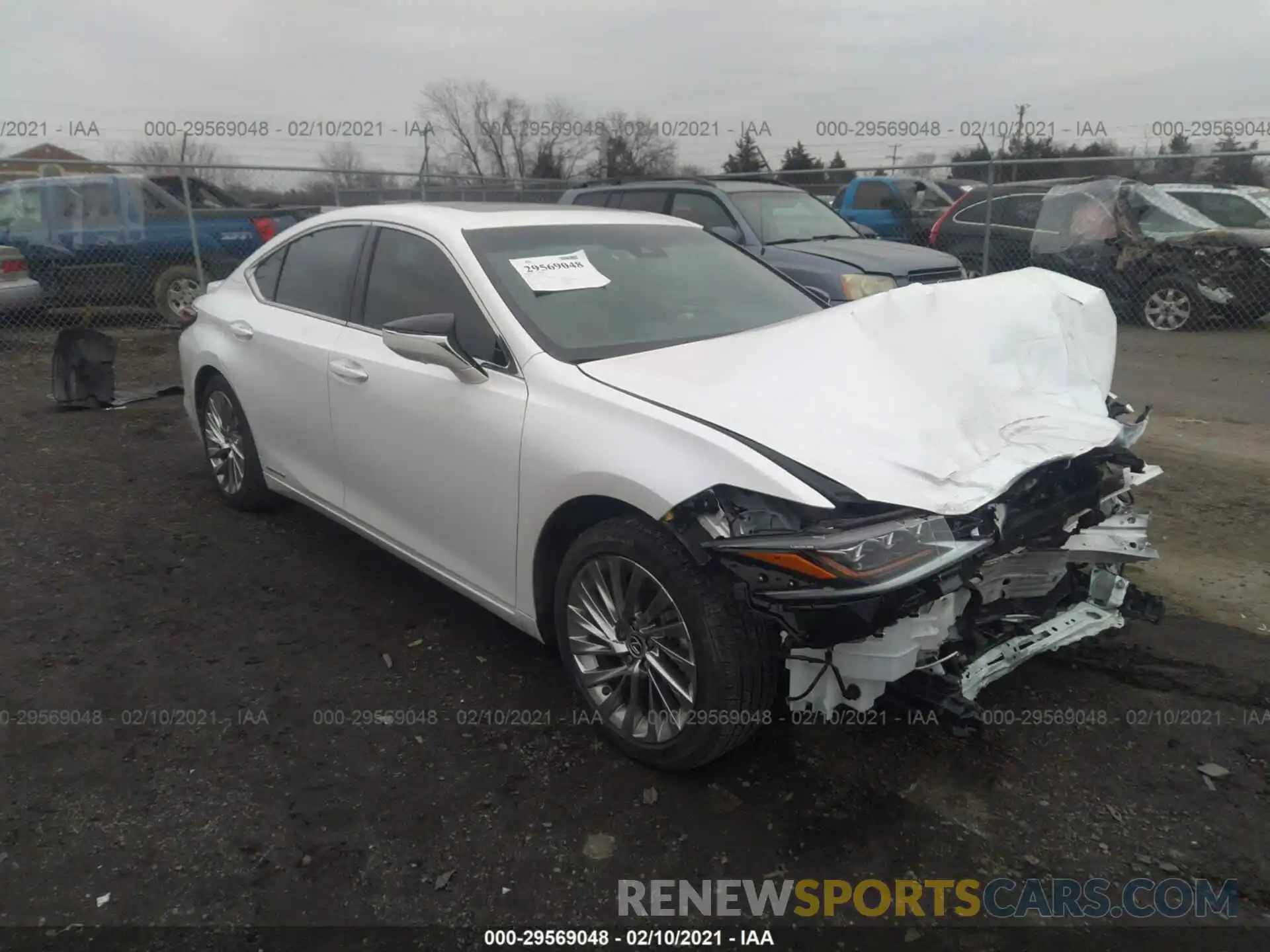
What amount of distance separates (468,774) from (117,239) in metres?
10.6

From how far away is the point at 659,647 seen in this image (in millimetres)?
2680

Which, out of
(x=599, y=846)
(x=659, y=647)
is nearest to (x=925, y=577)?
(x=659, y=647)

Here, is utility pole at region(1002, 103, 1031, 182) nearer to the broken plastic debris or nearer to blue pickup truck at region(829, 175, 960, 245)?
blue pickup truck at region(829, 175, 960, 245)

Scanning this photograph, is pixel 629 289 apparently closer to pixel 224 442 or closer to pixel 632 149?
pixel 224 442

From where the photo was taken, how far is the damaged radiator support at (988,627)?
→ 2398mm

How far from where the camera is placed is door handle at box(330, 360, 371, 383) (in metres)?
3.64

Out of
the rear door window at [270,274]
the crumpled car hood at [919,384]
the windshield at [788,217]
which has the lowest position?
the crumpled car hood at [919,384]

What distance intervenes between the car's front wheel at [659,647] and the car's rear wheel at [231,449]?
2.58m

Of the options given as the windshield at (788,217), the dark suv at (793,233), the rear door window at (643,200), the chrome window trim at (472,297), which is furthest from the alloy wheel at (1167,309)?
the chrome window trim at (472,297)

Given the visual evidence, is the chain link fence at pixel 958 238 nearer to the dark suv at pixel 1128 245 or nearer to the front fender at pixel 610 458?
the dark suv at pixel 1128 245

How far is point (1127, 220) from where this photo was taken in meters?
10.8

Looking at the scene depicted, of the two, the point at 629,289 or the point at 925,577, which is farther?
the point at 629,289

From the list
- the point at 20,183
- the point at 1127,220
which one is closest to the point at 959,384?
the point at 1127,220

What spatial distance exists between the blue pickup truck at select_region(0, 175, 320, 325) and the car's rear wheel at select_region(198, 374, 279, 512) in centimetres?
652
